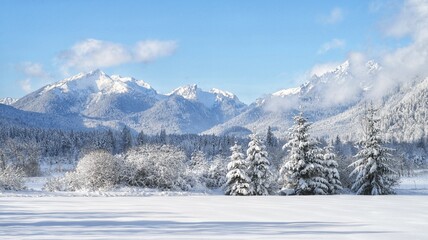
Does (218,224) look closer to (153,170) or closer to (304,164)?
(304,164)

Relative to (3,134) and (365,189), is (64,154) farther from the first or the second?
(365,189)

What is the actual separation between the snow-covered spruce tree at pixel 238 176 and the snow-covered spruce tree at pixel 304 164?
5.18 m

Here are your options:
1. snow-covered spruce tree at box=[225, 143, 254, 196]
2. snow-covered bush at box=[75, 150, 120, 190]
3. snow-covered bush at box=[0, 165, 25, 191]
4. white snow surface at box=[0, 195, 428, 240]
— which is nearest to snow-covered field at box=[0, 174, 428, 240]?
white snow surface at box=[0, 195, 428, 240]

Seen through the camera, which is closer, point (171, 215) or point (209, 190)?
point (171, 215)

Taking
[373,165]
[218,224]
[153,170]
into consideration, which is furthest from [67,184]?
[218,224]

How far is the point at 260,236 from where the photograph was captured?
10.5 m

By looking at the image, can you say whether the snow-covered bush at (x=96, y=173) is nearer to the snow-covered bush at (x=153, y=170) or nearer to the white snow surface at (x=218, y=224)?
the snow-covered bush at (x=153, y=170)

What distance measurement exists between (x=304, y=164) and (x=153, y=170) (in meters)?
18.0

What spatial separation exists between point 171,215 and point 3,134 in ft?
561

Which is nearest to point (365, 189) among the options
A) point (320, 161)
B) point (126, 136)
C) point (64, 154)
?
point (320, 161)

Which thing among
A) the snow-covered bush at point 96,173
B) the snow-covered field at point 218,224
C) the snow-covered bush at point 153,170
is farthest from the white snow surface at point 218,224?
the snow-covered bush at point 153,170

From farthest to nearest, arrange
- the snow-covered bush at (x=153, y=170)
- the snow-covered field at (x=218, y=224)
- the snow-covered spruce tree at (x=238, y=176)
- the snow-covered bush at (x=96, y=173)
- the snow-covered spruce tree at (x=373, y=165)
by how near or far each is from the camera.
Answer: the snow-covered bush at (x=153, y=170)
the snow-covered bush at (x=96, y=173)
the snow-covered spruce tree at (x=238, y=176)
the snow-covered spruce tree at (x=373, y=165)
the snow-covered field at (x=218, y=224)

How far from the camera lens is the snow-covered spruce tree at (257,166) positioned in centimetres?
4534

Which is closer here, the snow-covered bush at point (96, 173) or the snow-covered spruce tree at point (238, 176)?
the snow-covered spruce tree at point (238, 176)
